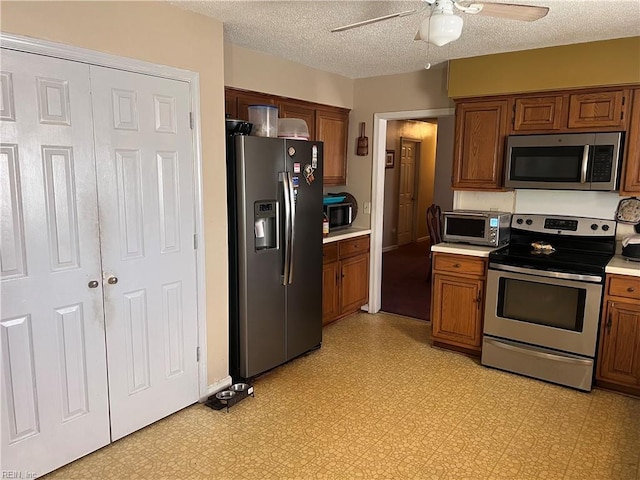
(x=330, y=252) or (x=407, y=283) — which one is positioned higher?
(x=330, y=252)

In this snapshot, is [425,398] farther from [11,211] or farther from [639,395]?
[11,211]

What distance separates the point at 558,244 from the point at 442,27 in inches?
94.1

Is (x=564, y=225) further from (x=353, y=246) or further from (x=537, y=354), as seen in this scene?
(x=353, y=246)

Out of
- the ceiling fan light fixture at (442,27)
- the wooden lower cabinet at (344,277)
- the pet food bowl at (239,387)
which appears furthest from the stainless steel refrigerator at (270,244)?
the ceiling fan light fixture at (442,27)

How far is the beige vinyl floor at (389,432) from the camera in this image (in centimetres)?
235

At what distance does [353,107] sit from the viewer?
4.75 meters

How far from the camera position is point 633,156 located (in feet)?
10.4

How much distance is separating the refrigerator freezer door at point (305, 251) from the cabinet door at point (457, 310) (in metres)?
1.01

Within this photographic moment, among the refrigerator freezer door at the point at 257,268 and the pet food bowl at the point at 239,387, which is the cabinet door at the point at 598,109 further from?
the pet food bowl at the point at 239,387

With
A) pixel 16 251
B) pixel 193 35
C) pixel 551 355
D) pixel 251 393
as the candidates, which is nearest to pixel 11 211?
pixel 16 251

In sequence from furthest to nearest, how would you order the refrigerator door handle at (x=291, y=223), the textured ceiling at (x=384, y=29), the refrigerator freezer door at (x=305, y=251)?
the refrigerator freezer door at (x=305, y=251)
the refrigerator door handle at (x=291, y=223)
the textured ceiling at (x=384, y=29)

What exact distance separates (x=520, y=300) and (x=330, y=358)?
5.03 feet

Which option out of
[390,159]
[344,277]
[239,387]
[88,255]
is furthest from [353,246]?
[390,159]

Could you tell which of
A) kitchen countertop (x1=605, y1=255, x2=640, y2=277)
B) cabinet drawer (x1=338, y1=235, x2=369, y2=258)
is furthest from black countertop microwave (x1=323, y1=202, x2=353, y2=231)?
kitchen countertop (x1=605, y1=255, x2=640, y2=277)
